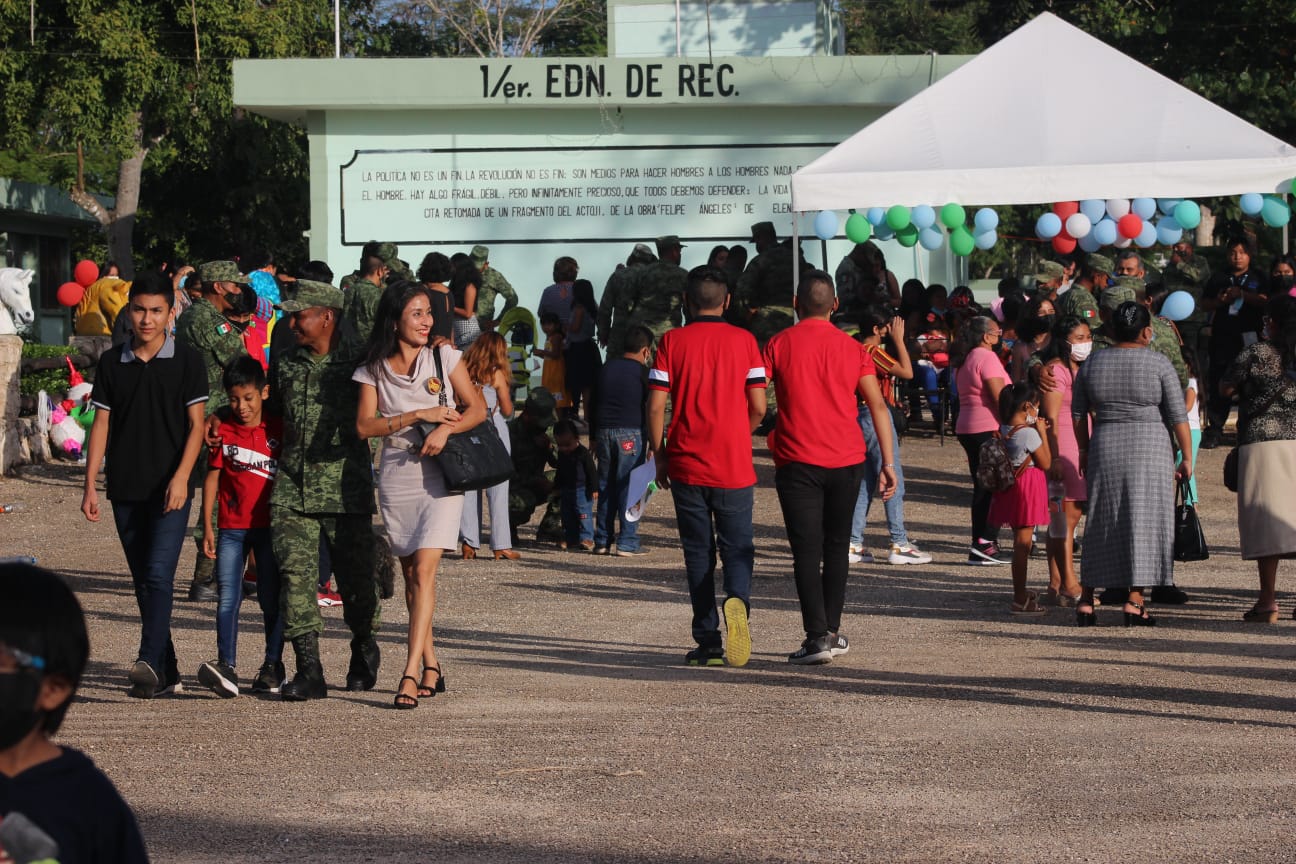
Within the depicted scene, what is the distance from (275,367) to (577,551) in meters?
5.77

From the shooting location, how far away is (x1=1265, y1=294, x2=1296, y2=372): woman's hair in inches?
403

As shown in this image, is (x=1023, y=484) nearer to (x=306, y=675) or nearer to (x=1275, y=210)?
(x=306, y=675)

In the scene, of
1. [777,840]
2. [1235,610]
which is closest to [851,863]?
[777,840]

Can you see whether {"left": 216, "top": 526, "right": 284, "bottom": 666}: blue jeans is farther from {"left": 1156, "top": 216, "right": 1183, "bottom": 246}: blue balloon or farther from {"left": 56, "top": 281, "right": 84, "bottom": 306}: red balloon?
{"left": 56, "top": 281, "right": 84, "bottom": 306}: red balloon

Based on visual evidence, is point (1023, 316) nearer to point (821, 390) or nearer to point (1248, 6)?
point (821, 390)

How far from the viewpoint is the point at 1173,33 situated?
26672mm

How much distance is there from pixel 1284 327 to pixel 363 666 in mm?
5334

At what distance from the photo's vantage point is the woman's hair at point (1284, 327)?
1024 cm

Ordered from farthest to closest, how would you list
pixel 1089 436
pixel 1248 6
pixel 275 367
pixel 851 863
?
pixel 1248 6 → pixel 1089 436 → pixel 275 367 → pixel 851 863

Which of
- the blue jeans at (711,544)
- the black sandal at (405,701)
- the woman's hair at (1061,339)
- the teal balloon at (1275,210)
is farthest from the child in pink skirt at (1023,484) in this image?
the teal balloon at (1275,210)

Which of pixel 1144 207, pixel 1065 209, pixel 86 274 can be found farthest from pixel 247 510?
pixel 86 274

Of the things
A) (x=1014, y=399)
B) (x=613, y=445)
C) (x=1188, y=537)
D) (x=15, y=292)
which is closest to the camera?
(x=1014, y=399)

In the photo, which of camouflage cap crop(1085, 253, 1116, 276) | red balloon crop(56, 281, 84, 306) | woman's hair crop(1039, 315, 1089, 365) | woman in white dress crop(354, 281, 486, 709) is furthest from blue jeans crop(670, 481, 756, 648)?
red balloon crop(56, 281, 84, 306)

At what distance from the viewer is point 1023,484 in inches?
435
